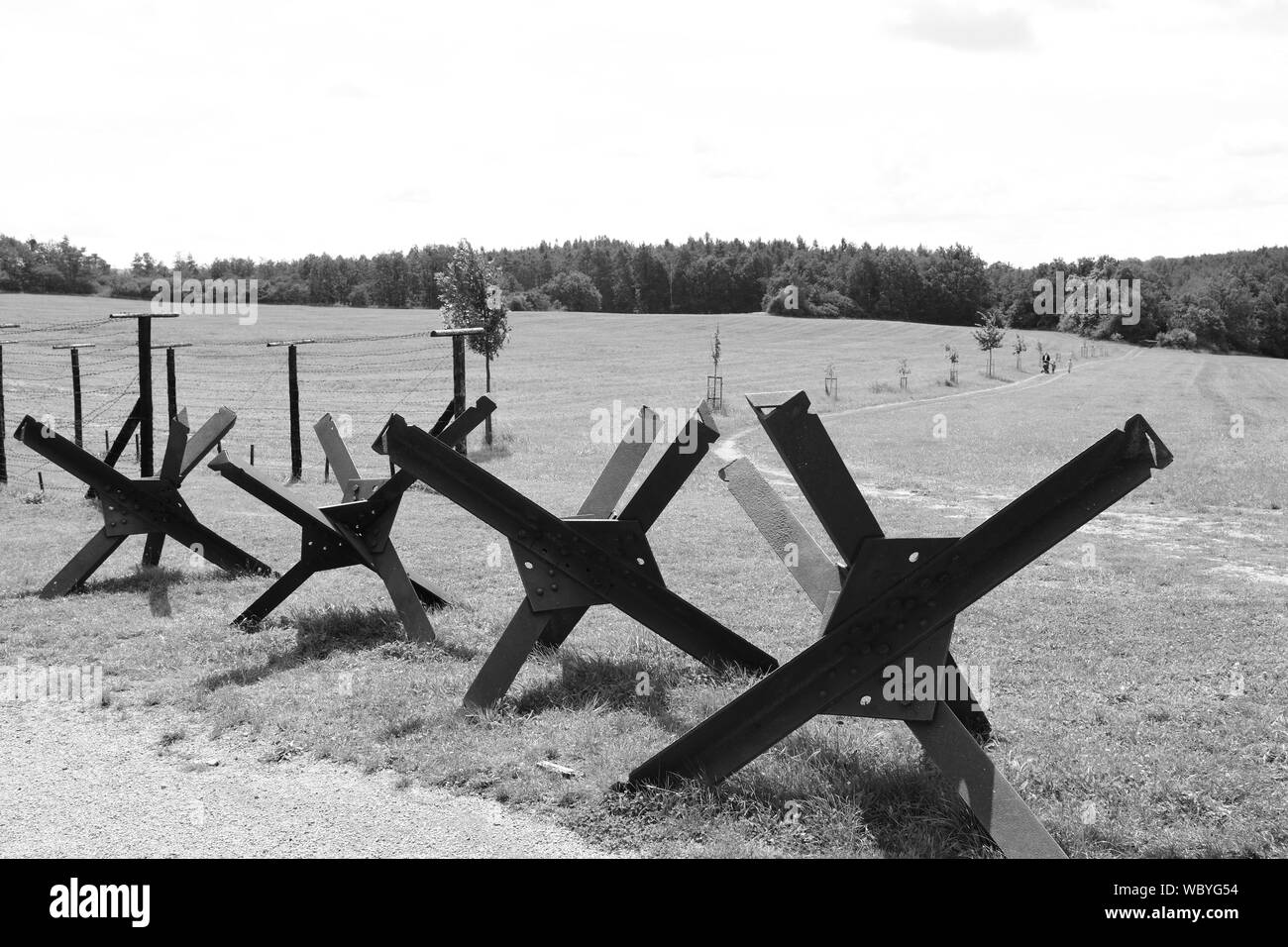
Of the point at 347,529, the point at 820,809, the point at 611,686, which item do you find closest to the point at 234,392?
the point at 347,529

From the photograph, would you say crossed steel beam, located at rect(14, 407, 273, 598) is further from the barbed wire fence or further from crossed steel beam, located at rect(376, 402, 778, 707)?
the barbed wire fence

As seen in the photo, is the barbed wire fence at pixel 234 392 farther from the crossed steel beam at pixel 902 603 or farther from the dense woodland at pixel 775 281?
the dense woodland at pixel 775 281

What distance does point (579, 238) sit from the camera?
168 meters

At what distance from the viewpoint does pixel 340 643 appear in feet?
23.4

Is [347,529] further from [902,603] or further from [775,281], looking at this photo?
[775,281]

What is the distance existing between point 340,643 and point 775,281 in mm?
111167

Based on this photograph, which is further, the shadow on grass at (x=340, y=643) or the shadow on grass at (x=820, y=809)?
the shadow on grass at (x=340, y=643)

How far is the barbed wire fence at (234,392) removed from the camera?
22.0 meters

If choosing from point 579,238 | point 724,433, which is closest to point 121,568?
point 724,433

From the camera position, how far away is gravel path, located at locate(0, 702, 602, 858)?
415 centimetres

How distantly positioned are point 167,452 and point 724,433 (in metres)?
19.2

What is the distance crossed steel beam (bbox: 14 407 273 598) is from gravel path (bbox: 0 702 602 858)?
371cm

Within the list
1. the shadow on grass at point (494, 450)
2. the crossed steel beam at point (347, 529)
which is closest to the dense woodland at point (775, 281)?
the shadow on grass at point (494, 450)

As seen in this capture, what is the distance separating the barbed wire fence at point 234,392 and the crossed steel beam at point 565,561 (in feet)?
42.9
